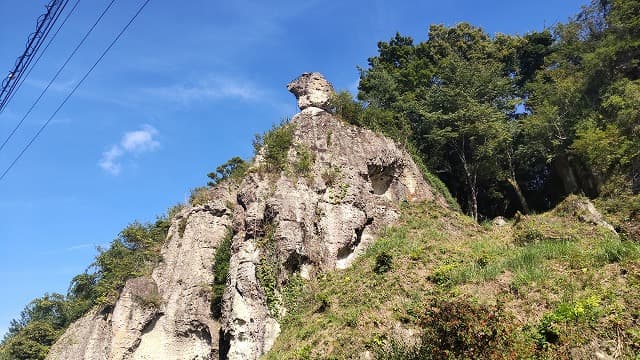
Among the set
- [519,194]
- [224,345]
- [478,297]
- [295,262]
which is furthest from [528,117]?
[224,345]

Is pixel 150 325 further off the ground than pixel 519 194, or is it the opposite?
pixel 519 194

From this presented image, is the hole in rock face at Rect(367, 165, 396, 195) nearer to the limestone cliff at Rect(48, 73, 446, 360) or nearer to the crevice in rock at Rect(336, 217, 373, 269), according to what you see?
the limestone cliff at Rect(48, 73, 446, 360)

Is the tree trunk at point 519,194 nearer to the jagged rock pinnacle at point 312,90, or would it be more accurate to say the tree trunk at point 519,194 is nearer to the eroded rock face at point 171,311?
the jagged rock pinnacle at point 312,90

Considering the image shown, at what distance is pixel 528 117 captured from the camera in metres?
30.0

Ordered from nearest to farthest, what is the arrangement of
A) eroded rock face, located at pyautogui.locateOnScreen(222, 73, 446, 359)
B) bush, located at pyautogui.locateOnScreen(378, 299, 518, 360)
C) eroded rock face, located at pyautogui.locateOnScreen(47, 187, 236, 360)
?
bush, located at pyautogui.locateOnScreen(378, 299, 518, 360) → eroded rock face, located at pyautogui.locateOnScreen(222, 73, 446, 359) → eroded rock face, located at pyautogui.locateOnScreen(47, 187, 236, 360)

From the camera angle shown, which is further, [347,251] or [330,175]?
[330,175]

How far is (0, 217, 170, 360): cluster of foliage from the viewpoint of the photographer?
1046 inches

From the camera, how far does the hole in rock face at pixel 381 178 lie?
86.1 feet

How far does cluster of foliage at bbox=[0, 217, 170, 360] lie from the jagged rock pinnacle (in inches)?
469

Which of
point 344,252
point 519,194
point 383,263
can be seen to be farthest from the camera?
point 519,194

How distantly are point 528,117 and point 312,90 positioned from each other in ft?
43.1

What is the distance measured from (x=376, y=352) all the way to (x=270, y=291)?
24.0 ft

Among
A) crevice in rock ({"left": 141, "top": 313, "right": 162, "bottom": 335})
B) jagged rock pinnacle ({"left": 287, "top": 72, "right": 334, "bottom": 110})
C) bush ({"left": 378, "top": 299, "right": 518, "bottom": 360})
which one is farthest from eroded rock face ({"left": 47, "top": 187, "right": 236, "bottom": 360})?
bush ({"left": 378, "top": 299, "right": 518, "bottom": 360})

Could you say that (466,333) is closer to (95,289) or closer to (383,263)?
(383,263)
